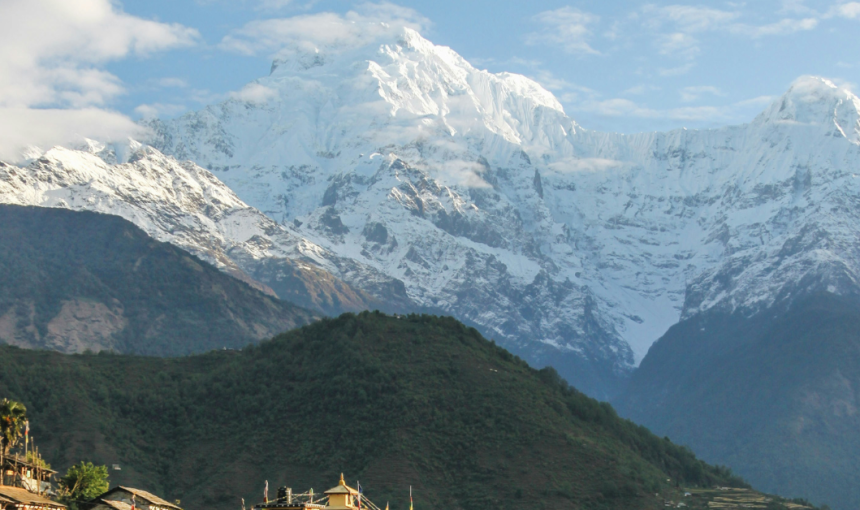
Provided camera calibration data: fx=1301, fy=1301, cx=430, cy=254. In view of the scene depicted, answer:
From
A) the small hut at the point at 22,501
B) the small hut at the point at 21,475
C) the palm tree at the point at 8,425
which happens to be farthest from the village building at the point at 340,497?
the palm tree at the point at 8,425

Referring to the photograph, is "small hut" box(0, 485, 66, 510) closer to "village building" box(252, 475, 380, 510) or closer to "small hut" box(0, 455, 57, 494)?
"small hut" box(0, 455, 57, 494)

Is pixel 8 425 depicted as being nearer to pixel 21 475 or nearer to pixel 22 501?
pixel 21 475

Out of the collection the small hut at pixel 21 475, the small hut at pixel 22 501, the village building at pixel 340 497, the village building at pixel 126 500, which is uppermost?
the small hut at pixel 21 475

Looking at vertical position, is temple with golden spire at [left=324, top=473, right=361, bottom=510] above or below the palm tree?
below

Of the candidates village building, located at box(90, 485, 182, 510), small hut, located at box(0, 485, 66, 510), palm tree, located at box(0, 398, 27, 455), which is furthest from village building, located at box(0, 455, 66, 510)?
village building, located at box(90, 485, 182, 510)

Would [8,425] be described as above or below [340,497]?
above

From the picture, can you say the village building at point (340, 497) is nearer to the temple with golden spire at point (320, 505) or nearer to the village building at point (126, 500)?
the temple with golden spire at point (320, 505)

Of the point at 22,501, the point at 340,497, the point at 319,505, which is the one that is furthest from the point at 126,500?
the point at 340,497

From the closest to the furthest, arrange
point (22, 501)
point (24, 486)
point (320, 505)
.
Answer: point (22, 501) → point (320, 505) → point (24, 486)

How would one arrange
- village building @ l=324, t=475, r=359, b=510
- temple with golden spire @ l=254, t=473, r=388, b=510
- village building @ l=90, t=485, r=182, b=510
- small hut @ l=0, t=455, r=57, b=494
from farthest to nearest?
small hut @ l=0, t=455, r=57, b=494, village building @ l=90, t=485, r=182, b=510, village building @ l=324, t=475, r=359, b=510, temple with golden spire @ l=254, t=473, r=388, b=510

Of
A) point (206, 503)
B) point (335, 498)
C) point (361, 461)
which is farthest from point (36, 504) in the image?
point (361, 461)

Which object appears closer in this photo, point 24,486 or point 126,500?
point 24,486

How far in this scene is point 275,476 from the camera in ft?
625

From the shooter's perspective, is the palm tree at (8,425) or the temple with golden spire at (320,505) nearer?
the temple with golden spire at (320,505)
